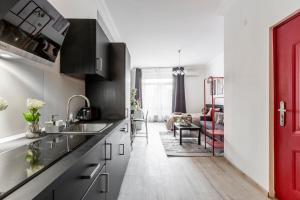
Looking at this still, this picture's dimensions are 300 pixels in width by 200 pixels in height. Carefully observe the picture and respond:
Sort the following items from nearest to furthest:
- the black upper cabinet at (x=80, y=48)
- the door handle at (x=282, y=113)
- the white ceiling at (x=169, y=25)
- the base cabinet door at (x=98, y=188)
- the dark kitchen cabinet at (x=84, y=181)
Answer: the dark kitchen cabinet at (x=84, y=181) < the base cabinet door at (x=98, y=188) < the door handle at (x=282, y=113) < the black upper cabinet at (x=80, y=48) < the white ceiling at (x=169, y=25)

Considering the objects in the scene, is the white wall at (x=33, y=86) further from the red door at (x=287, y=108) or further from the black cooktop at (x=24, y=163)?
the red door at (x=287, y=108)

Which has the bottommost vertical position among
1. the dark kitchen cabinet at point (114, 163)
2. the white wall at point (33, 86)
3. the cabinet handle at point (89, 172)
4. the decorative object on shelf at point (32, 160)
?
the dark kitchen cabinet at point (114, 163)

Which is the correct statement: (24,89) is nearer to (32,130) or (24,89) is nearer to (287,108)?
(32,130)

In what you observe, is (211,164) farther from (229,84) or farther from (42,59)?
(42,59)

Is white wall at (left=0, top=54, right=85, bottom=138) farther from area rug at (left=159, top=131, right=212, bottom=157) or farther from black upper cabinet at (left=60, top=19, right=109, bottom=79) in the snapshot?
area rug at (left=159, top=131, right=212, bottom=157)

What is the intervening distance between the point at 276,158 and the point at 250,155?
1.52ft

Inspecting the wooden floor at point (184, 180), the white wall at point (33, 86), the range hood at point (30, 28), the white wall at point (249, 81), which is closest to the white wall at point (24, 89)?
the white wall at point (33, 86)

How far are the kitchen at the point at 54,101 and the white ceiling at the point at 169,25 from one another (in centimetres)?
110

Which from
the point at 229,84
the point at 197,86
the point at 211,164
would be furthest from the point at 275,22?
the point at 197,86

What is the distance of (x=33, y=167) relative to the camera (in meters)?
0.77

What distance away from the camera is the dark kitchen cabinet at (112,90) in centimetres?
286

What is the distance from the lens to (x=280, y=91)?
2043 mm

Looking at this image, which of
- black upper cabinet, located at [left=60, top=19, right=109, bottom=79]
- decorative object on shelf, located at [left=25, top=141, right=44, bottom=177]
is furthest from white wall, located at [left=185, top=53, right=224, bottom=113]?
decorative object on shelf, located at [left=25, top=141, right=44, bottom=177]

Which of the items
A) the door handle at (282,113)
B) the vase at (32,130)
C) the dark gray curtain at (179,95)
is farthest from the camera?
the dark gray curtain at (179,95)
